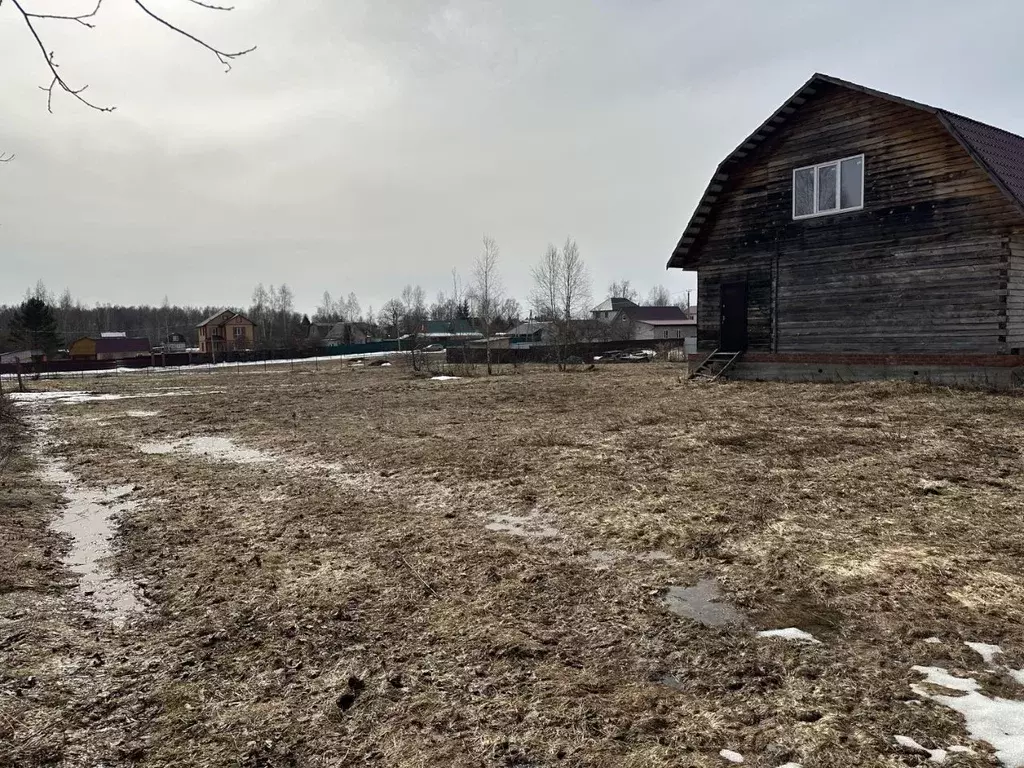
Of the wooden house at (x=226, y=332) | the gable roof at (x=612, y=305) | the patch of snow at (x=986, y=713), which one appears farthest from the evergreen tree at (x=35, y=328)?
the patch of snow at (x=986, y=713)

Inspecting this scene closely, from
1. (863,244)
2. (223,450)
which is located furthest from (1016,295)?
(223,450)

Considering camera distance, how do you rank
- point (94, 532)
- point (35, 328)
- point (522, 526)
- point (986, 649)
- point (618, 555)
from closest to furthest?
point (986, 649) < point (618, 555) < point (522, 526) < point (94, 532) < point (35, 328)

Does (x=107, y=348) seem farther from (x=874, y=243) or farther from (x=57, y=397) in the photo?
(x=874, y=243)

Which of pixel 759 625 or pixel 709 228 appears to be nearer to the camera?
pixel 759 625

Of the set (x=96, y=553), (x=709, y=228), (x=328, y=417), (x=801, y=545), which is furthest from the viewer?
(x=709, y=228)

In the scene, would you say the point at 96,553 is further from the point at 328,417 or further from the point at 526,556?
the point at 328,417

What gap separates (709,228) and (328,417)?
12145 mm

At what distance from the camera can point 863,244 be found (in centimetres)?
1540

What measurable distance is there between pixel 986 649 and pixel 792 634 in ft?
3.02

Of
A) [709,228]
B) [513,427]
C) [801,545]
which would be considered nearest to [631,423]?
[513,427]

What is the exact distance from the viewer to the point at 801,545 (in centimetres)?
489

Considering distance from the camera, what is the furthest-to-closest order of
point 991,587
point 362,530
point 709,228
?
point 709,228
point 362,530
point 991,587

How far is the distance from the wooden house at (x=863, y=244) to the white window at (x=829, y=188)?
0.03 meters

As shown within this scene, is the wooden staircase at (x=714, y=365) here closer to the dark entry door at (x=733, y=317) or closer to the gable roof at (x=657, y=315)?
the dark entry door at (x=733, y=317)
